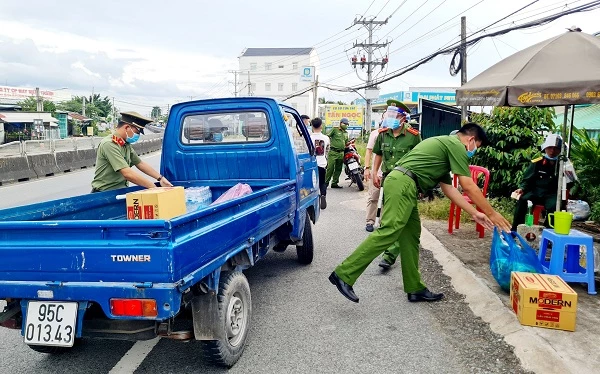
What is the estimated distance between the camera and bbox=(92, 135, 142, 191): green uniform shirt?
468cm

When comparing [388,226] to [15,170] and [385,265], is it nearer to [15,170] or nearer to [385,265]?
[385,265]

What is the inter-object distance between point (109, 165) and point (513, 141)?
259 inches

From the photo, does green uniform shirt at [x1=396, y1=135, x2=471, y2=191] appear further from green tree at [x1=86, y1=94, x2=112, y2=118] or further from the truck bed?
green tree at [x1=86, y1=94, x2=112, y2=118]

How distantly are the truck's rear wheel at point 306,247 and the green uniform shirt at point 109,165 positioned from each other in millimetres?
2069

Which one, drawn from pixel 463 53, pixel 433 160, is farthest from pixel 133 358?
pixel 463 53

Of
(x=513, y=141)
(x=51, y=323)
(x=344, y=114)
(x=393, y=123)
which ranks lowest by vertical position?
(x=51, y=323)

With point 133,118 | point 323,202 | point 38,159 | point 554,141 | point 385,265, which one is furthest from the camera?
point 38,159

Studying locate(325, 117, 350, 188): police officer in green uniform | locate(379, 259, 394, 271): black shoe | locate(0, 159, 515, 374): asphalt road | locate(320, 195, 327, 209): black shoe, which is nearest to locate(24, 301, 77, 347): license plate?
locate(0, 159, 515, 374): asphalt road

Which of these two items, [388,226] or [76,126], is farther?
[76,126]

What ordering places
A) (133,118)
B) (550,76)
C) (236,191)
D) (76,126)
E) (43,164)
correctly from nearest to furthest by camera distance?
(550,76), (236,191), (133,118), (43,164), (76,126)

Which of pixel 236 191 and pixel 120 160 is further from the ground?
pixel 120 160

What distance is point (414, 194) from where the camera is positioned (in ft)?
13.3

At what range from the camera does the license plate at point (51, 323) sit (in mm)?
2537

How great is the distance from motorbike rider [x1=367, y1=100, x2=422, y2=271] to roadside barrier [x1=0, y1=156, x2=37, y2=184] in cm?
1227
